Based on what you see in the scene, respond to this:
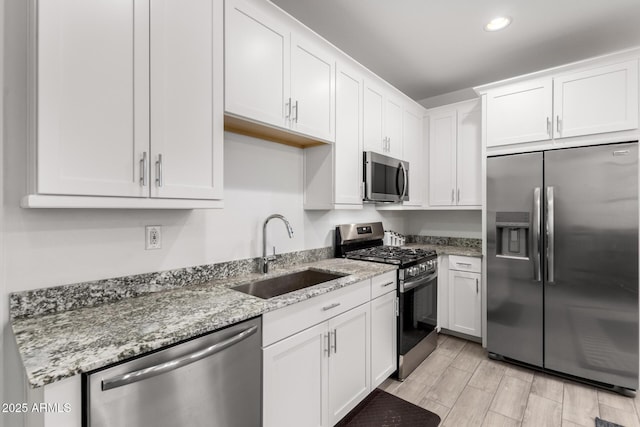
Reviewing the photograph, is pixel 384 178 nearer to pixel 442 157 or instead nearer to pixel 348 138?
pixel 348 138

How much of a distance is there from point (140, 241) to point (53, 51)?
84 cm

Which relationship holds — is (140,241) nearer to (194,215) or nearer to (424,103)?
(194,215)

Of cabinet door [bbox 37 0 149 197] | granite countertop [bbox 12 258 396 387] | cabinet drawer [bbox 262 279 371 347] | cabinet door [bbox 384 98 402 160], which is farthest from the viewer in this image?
cabinet door [bbox 384 98 402 160]

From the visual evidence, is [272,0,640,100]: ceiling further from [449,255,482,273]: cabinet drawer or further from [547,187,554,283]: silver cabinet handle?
[449,255,482,273]: cabinet drawer

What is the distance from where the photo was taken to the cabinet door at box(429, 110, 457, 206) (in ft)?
10.8

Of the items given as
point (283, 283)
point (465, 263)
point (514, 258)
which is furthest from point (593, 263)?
point (283, 283)

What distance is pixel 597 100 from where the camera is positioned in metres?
2.28

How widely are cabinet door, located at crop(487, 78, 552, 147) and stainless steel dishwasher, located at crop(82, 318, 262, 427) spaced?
2.63m

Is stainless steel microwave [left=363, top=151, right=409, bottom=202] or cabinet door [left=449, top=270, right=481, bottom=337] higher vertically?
Answer: stainless steel microwave [left=363, top=151, right=409, bottom=202]

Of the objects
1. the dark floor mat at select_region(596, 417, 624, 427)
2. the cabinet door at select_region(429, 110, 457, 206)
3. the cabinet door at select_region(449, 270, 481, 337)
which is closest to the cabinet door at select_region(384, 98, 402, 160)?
the cabinet door at select_region(429, 110, 457, 206)

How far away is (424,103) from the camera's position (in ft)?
12.7

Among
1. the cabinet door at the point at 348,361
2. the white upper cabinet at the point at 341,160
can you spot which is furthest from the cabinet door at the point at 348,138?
the cabinet door at the point at 348,361

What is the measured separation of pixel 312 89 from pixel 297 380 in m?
1.76

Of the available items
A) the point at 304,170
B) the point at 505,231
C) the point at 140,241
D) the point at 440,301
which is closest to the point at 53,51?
the point at 140,241
